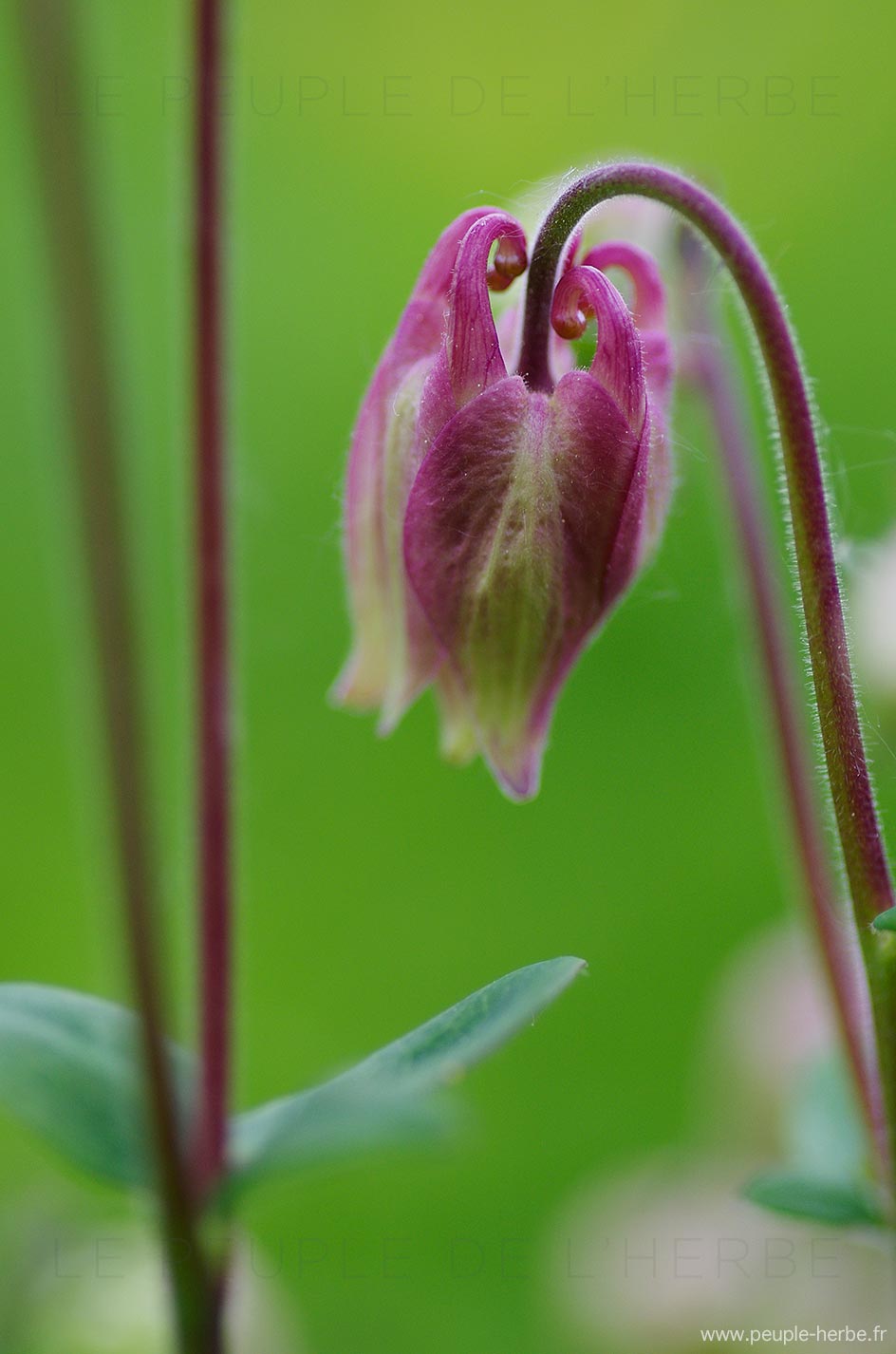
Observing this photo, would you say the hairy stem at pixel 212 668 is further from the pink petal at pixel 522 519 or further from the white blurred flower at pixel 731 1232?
the white blurred flower at pixel 731 1232

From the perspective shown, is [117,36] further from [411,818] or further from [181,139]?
[181,139]

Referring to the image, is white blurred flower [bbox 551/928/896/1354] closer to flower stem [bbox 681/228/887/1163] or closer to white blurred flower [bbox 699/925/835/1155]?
white blurred flower [bbox 699/925/835/1155]

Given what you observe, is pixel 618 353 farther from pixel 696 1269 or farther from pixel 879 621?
pixel 696 1269

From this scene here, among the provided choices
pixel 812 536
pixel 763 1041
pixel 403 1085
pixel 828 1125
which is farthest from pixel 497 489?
pixel 763 1041

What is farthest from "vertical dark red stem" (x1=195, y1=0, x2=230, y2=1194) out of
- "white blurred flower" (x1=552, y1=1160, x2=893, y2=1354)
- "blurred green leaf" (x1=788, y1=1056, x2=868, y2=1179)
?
"white blurred flower" (x1=552, y1=1160, x2=893, y2=1354)

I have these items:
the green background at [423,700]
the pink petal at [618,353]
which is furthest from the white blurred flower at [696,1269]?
the pink petal at [618,353]
